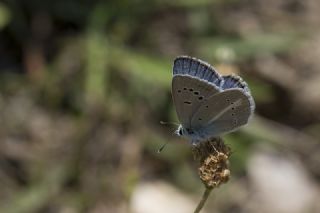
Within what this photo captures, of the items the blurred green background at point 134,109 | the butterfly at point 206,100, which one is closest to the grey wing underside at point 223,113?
the butterfly at point 206,100

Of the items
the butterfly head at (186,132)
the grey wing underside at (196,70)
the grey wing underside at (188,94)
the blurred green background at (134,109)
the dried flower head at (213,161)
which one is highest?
the grey wing underside at (196,70)

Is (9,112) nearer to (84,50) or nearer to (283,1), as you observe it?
(84,50)

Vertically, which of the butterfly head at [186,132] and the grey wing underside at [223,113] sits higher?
the grey wing underside at [223,113]

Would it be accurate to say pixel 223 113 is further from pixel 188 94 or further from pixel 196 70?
pixel 196 70

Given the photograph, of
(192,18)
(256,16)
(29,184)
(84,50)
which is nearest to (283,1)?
(256,16)

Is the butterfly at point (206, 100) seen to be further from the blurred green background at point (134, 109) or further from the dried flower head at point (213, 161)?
the blurred green background at point (134, 109)
